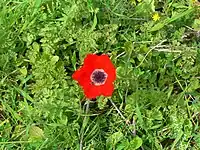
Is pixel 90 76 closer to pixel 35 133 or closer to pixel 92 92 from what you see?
pixel 92 92

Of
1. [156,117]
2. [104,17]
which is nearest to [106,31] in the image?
[104,17]

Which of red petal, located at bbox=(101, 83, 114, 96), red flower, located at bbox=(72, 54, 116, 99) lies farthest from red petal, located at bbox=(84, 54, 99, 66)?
red petal, located at bbox=(101, 83, 114, 96)

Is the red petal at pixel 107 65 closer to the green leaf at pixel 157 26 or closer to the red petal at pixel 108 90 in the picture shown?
the red petal at pixel 108 90

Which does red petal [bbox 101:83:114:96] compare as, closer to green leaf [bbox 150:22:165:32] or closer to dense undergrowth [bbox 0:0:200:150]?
dense undergrowth [bbox 0:0:200:150]

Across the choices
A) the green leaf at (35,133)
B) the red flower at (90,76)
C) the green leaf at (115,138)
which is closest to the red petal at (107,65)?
the red flower at (90,76)

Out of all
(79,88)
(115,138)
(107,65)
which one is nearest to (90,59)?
(107,65)

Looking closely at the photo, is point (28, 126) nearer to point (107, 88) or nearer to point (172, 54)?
point (107, 88)

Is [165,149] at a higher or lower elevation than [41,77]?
lower

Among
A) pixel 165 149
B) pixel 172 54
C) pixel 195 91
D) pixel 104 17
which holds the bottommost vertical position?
pixel 165 149
